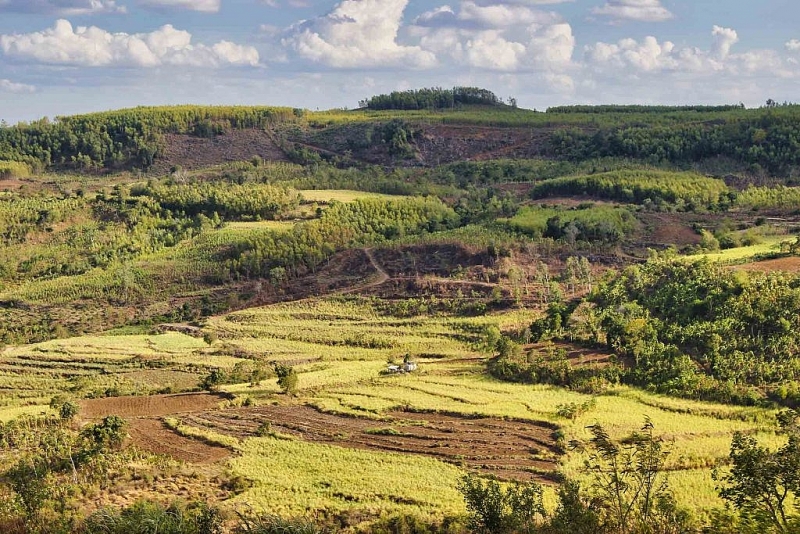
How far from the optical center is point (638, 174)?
3575 inches

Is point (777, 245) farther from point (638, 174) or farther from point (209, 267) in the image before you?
point (209, 267)

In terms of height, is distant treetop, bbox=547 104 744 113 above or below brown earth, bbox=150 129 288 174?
above

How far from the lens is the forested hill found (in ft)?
357

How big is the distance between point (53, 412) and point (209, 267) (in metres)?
32.4

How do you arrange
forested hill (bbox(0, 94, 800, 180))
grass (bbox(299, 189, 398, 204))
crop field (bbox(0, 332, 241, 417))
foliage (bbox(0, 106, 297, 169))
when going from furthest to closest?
foliage (bbox(0, 106, 297, 169))
forested hill (bbox(0, 94, 800, 180))
grass (bbox(299, 189, 398, 204))
crop field (bbox(0, 332, 241, 417))

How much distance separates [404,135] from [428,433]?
98.7m

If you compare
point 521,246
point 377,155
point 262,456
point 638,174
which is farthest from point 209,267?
point 377,155

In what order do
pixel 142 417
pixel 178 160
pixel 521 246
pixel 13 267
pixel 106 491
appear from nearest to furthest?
pixel 106 491, pixel 142 417, pixel 521 246, pixel 13 267, pixel 178 160

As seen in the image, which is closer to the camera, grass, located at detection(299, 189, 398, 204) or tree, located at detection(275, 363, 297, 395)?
tree, located at detection(275, 363, 297, 395)

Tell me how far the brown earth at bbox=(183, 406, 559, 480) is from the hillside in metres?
0.16

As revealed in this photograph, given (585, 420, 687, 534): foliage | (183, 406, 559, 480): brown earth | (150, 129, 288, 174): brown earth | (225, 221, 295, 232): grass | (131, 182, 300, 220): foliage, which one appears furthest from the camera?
(150, 129, 288, 174): brown earth

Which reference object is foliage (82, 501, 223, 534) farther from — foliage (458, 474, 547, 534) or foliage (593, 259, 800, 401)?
foliage (593, 259, 800, 401)

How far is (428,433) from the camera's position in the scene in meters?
39.8

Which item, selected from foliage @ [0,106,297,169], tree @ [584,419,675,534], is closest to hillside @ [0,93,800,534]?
tree @ [584,419,675,534]
